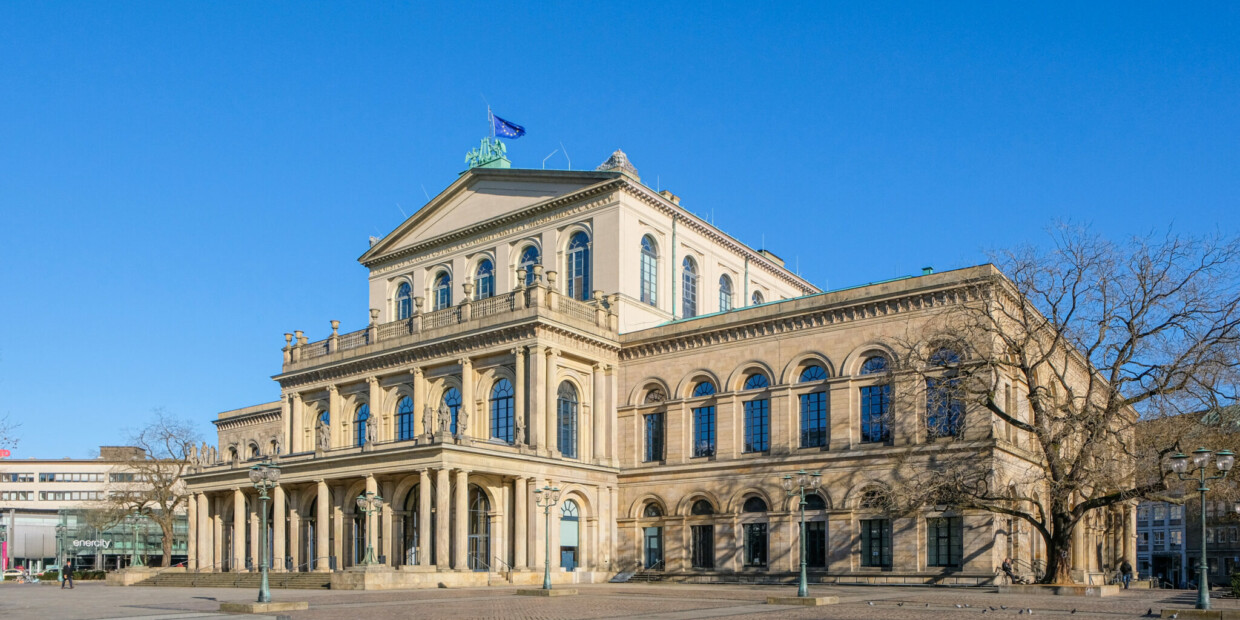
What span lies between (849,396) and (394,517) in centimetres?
2048

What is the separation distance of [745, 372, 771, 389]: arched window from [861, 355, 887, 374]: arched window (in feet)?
15.2

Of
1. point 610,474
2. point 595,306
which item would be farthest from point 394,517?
point 595,306

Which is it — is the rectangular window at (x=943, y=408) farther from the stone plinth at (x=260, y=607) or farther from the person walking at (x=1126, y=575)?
the stone plinth at (x=260, y=607)

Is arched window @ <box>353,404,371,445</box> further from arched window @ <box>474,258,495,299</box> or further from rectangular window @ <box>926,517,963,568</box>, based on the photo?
rectangular window @ <box>926,517,963,568</box>

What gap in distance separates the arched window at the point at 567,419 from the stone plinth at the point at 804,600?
19632mm

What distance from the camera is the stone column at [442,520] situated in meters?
44.3

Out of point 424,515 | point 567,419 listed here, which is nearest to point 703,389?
point 567,419

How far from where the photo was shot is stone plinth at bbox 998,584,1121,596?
34.8m

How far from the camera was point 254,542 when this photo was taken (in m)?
57.0

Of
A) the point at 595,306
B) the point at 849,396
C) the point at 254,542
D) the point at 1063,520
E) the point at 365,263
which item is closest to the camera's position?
A: the point at 1063,520

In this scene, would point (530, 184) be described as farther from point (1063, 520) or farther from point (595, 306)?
point (1063, 520)

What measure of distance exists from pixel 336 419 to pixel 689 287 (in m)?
19.5

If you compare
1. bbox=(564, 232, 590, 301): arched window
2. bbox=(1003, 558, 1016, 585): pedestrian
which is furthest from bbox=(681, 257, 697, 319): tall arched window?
bbox=(1003, 558, 1016, 585): pedestrian

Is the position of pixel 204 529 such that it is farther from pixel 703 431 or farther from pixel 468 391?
pixel 703 431
